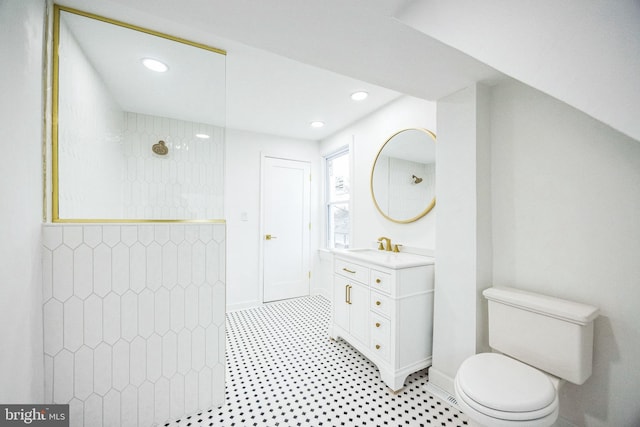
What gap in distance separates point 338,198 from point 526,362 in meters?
2.67

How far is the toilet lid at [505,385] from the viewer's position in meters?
1.05

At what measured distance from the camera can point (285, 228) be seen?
12.1 ft

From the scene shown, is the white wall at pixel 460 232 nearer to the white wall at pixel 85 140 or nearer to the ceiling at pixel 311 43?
the ceiling at pixel 311 43

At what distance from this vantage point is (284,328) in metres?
2.73

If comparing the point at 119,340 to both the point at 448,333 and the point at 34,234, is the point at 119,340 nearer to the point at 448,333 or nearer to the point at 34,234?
the point at 34,234

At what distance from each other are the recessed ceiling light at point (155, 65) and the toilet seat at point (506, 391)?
273 cm

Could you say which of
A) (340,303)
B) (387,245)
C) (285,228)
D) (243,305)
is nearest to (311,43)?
(387,245)

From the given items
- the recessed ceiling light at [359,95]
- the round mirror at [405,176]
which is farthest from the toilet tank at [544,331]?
the recessed ceiling light at [359,95]

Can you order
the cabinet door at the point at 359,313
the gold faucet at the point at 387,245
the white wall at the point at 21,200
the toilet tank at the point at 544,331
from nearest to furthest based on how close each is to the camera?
1. the white wall at the point at 21,200
2. the toilet tank at the point at 544,331
3. the cabinet door at the point at 359,313
4. the gold faucet at the point at 387,245

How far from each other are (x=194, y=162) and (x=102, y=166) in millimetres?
541

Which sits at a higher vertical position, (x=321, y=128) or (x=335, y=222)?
(x=321, y=128)

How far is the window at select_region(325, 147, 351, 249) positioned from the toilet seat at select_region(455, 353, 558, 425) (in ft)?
7.48

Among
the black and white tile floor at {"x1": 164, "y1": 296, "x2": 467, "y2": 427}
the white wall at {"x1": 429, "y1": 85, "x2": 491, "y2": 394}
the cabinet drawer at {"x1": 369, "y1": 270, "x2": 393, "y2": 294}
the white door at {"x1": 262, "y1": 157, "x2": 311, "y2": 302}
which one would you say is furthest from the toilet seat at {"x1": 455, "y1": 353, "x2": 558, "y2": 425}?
the white door at {"x1": 262, "y1": 157, "x2": 311, "y2": 302}

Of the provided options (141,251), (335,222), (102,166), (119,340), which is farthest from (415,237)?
(102,166)
